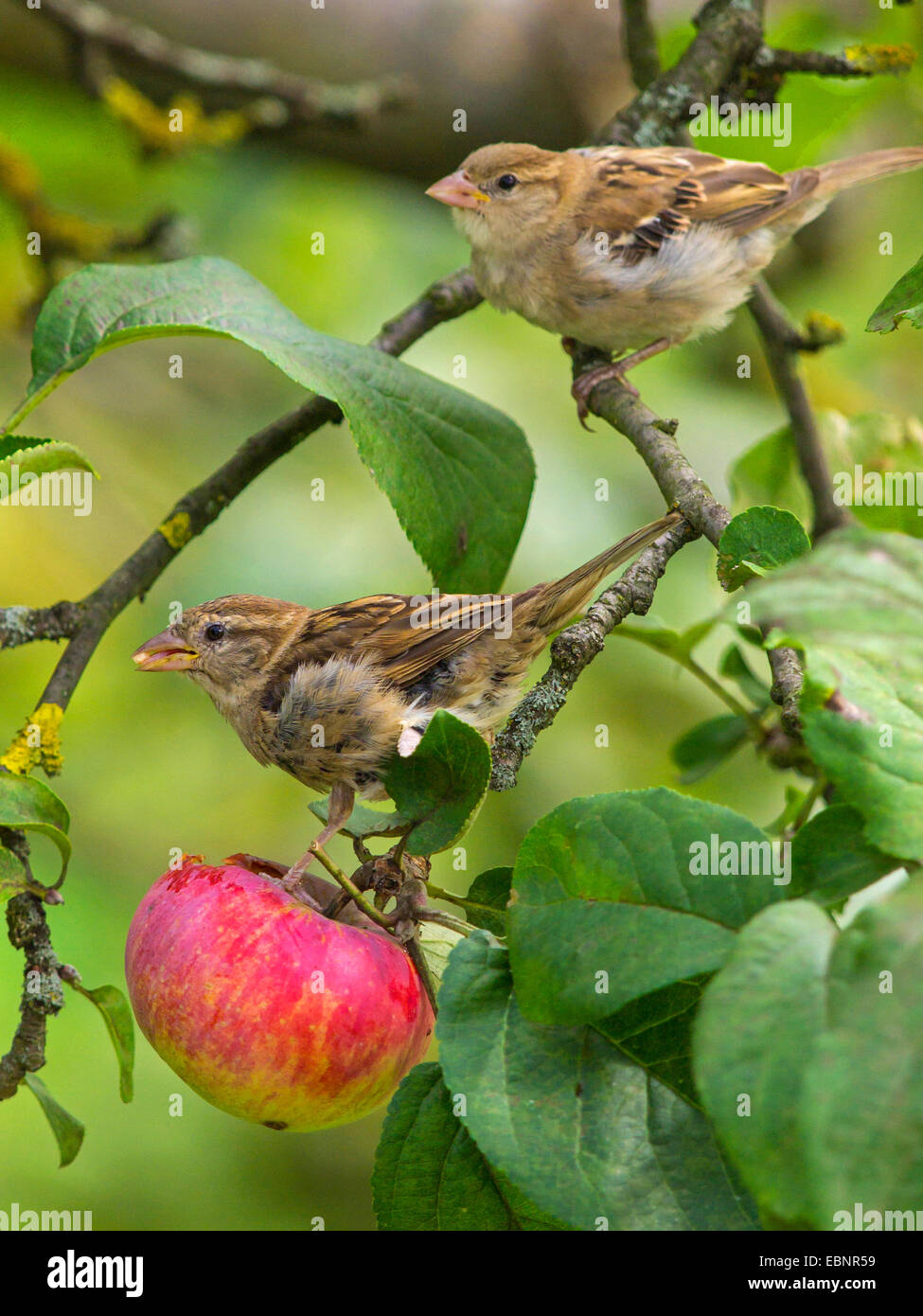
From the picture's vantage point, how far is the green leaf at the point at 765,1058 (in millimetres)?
872

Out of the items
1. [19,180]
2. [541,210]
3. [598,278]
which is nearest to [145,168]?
[19,180]

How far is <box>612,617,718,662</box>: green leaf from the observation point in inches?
93.6

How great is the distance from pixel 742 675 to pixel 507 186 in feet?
5.47

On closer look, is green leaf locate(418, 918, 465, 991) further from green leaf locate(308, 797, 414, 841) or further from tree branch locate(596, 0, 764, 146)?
tree branch locate(596, 0, 764, 146)

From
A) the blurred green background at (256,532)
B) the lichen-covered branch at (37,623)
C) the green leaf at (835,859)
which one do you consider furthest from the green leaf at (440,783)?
the blurred green background at (256,532)

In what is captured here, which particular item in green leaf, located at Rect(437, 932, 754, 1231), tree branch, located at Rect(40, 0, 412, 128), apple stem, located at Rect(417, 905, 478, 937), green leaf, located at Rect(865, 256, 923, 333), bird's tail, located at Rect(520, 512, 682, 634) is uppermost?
tree branch, located at Rect(40, 0, 412, 128)

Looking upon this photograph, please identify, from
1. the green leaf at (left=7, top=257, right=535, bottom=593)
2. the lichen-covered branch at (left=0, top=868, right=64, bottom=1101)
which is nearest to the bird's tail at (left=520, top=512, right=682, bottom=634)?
the green leaf at (left=7, top=257, right=535, bottom=593)

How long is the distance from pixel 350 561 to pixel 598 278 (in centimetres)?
103

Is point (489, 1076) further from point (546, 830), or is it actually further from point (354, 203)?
point (354, 203)

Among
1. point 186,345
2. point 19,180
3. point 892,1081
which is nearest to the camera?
point 892,1081

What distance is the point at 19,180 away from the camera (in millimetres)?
3693

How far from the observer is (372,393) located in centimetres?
197

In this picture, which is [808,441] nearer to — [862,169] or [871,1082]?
[862,169]

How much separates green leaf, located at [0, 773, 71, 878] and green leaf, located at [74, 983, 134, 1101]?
0.22m
